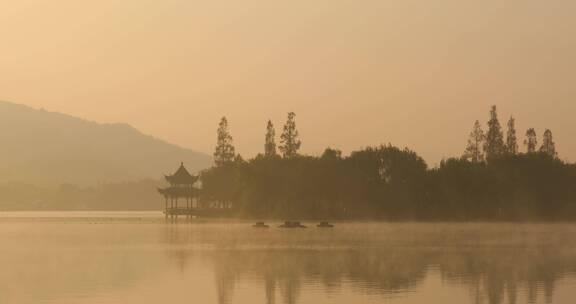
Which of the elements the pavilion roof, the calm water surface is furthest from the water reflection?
the pavilion roof

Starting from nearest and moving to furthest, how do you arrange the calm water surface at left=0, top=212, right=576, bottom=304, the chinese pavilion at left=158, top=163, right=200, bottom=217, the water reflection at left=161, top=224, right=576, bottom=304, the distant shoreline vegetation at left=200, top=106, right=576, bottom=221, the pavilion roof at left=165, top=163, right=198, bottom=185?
the calm water surface at left=0, top=212, right=576, bottom=304
the water reflection at left=161, top=224, right=576, bottom=304
the distant shoreline vegetation at left=200, top=106, right=576, bottom=221
the chinese pavilion at left=158, top=163, right=200, bottom=217
the pavilion roof at left=165, top=163, right=198, bottom=185

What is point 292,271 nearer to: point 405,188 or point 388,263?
point 388,263

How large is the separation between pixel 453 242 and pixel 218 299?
3312 cm

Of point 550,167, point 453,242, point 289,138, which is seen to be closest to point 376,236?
point 453,242

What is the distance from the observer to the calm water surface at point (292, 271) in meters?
30.8

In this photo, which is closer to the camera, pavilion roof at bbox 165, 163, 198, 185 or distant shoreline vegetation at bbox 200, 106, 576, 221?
distant shoreline vegetation at bbox 200, 106, 576, 221

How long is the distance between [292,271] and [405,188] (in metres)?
74.0

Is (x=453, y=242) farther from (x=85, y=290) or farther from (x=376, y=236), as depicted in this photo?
(x=85, y=290)

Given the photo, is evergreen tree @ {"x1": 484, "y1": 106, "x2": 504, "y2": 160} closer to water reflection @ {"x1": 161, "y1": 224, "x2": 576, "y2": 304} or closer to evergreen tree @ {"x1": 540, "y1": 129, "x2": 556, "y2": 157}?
evergreen tree @ {"x1": 540, "y1": 129, "x2": 556, "y2": 157}

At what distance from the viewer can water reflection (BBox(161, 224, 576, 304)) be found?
1286 inches

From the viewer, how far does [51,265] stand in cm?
4391

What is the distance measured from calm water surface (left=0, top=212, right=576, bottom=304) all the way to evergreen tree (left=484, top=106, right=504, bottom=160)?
61.6 m

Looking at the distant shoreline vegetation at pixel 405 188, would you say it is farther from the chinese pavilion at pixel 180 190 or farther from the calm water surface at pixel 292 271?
the calm water surface at pixel 292 271

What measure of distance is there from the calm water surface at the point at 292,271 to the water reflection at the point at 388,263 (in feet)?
0.14
